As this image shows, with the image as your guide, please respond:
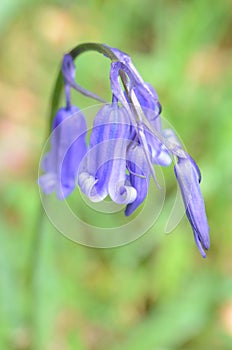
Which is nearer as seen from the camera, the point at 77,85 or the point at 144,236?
the point at 77,85

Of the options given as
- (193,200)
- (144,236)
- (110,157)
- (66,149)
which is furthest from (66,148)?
(144,236)

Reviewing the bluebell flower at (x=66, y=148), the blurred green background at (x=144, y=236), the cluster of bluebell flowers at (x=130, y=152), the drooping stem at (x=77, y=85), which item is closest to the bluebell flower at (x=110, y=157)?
the cluster of bluebell flowers at (x=130, y=152)

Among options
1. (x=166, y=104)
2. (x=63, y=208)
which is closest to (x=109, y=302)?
(x=63, y=208)

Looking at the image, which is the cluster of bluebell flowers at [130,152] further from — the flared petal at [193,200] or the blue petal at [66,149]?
the blue petal at [66,149]

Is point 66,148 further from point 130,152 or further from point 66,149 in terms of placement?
point 130,152

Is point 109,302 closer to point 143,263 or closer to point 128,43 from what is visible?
point 143,263

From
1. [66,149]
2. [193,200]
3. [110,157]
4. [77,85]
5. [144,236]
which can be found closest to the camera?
[193,200]
